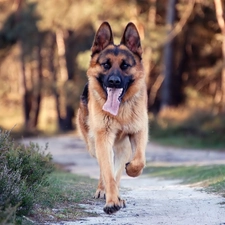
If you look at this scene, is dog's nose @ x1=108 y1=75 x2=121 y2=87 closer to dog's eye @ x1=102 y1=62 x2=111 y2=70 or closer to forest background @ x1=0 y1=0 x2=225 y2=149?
dog's eye @ x1=102 y1=62 x2=111 y2=70

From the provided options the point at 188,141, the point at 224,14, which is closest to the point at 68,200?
the point at 188,141

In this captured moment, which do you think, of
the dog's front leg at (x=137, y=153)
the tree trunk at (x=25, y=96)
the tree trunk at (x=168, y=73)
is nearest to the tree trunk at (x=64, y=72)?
the tree trunk at (x=25, y=96)

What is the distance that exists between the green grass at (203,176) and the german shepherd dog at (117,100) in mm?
1618

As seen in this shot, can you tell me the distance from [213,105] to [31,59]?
17.3 m

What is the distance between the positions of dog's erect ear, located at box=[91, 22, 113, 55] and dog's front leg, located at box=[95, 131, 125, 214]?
122 cm

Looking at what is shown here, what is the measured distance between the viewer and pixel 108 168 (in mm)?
8094

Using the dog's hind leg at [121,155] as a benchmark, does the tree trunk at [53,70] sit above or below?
above

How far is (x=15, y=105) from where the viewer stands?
5972cm

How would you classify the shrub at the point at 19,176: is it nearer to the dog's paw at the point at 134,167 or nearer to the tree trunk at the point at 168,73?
the dog's paw at the point at 134,167

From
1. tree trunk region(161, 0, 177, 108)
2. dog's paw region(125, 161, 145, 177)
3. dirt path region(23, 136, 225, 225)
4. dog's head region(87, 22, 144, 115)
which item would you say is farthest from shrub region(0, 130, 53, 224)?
tree trunk region(161, 0, 177, 108)

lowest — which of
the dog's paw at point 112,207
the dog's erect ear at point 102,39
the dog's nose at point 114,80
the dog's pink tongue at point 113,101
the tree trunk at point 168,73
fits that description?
the dog's paw at point 112,207

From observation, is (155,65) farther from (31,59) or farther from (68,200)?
(68,200)

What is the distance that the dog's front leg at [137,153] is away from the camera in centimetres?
824

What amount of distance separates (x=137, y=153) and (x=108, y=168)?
1.69ft
